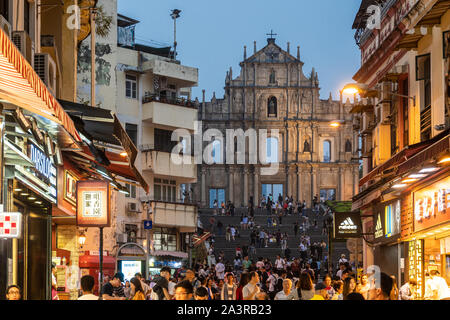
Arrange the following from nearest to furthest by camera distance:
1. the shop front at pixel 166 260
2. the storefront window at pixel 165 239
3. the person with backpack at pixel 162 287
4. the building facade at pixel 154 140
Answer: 1. the person with backpack at pixel 162 287
2. the shop front at pixel 166 260
3. the building facade at pixel 154 140
4. the storefront window at pixel 165 239

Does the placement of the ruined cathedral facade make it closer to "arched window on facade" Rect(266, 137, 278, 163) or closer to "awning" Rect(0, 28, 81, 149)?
"arched window on facade" Rect(266, 137, 278, 163)

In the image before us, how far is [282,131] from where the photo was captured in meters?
82.4

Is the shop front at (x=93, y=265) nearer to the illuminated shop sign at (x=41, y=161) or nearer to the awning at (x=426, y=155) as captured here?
the awning at (x=426, y=155)

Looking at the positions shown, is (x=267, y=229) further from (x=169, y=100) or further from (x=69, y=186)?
(x=69, y=186)

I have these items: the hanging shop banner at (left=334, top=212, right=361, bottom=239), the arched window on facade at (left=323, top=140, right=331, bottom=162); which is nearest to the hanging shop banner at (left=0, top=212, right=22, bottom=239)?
the hanging shop banner at (left=334, top=212, right=361, bottom=239)

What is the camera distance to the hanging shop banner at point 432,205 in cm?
1861

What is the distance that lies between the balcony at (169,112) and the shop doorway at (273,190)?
114 ft

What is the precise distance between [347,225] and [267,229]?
118ft

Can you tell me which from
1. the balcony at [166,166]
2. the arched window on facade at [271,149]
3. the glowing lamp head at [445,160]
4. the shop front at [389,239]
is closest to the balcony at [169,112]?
the balcony at [166,166]

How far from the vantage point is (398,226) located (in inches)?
966

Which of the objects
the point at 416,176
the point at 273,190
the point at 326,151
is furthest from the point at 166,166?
the point at 326,151

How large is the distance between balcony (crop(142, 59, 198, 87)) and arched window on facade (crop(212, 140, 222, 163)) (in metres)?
31.2
